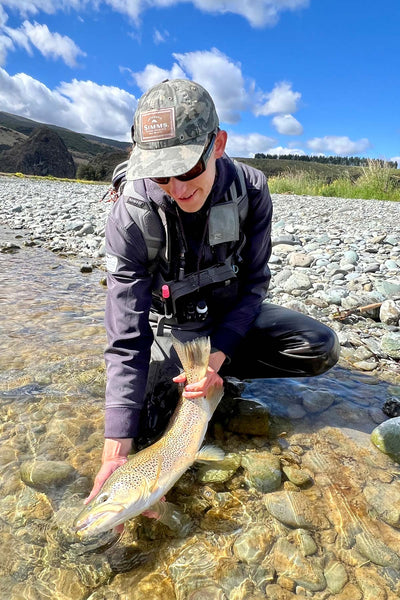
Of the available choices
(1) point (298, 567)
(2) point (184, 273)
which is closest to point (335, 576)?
(1) point (298, 567)

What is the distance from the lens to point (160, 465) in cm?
210

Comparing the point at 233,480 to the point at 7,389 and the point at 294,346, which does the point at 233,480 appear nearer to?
the point at 294,346

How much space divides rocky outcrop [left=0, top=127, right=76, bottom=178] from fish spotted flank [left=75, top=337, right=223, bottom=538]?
341 ft

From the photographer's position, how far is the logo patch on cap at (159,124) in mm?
2264

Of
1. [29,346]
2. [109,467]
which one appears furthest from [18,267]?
[109,467]

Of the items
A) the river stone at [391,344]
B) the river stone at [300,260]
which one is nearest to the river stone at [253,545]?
the river stone at [391,344]

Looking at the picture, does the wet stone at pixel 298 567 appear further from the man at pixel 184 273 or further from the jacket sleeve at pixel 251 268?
the jacket sleeve at pixel 251 268

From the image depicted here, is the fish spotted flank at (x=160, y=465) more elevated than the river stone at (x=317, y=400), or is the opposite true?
the fish spotted flank at (x=160, y=465)

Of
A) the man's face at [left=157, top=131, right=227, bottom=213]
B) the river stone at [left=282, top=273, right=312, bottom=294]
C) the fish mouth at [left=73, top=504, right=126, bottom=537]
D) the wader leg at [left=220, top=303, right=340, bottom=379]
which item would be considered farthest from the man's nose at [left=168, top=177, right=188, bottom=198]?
the river stone at [left=282, top=273, right=312, bottom=294]

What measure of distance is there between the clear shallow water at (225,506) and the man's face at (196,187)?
1568 millimetres

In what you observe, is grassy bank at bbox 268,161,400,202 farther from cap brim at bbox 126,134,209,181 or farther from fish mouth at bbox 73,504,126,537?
fish mouth at bbox 73,504,126,537

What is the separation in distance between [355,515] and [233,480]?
0.70 metres

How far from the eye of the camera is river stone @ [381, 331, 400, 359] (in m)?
4.05

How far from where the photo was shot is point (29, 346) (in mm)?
4344
